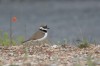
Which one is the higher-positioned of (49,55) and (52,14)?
(52,14)

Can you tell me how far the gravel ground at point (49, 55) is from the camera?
9734 mm

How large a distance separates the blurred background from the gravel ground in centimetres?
1367

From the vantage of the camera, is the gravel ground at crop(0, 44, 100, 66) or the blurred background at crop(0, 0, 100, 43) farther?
the blurred background at crop(0, 0, 100, 43)

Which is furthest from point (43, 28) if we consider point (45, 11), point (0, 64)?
point (45, 11)

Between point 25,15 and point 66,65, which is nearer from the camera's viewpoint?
point 66,65

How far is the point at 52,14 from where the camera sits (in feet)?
114

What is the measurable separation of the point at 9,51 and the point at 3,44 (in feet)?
4.06

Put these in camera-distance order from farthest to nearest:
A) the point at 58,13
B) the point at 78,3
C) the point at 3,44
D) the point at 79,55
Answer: the point at 78,3 < the point at 58,13 < the point at 3,44 < the point at 79,55

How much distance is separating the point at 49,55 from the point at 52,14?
79.4 feet

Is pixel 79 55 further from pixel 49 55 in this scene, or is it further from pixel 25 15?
pixel 25 15

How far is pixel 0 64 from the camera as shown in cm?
981

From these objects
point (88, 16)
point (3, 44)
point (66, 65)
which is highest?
point (88, 16)

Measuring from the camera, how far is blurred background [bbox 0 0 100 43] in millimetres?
28234

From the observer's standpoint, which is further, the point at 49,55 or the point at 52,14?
the point at 52,14
